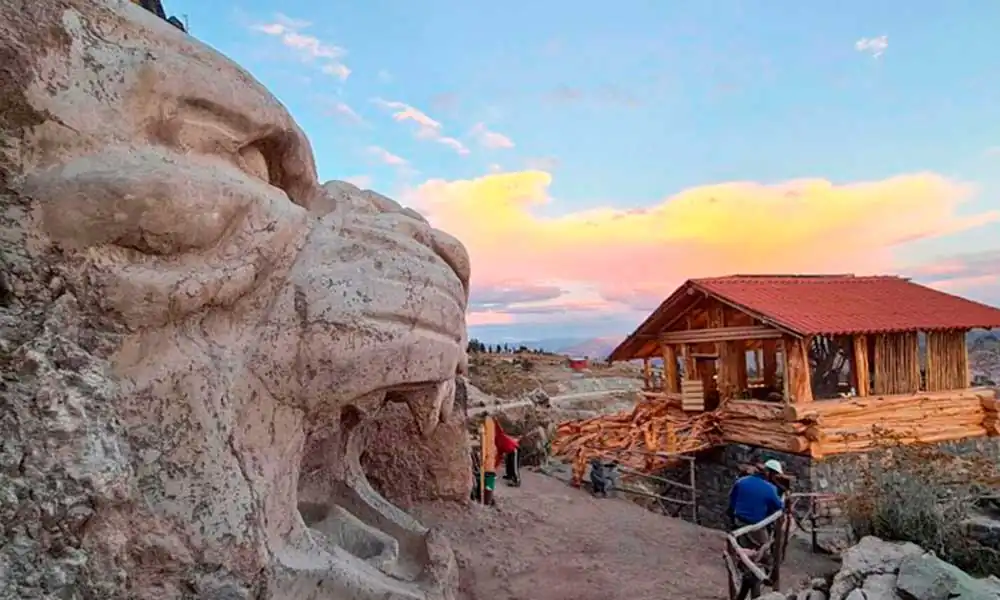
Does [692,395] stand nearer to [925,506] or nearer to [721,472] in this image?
[721,472]

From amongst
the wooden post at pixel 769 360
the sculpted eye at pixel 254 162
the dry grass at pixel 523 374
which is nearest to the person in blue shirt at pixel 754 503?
the sculpted eye at pixel 254 162

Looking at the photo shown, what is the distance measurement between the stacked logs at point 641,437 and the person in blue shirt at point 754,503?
6.95 metres

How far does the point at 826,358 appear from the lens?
17609 mm

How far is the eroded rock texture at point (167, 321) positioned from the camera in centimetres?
233

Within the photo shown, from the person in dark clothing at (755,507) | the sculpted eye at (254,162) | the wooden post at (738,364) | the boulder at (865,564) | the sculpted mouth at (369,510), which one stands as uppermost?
the sculpted eye at (254,162)

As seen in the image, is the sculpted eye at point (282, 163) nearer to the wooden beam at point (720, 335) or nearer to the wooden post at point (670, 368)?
the wooden beam at point (720, 335)

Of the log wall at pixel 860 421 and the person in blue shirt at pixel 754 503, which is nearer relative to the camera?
the person in blue shirt at pixel 754 503

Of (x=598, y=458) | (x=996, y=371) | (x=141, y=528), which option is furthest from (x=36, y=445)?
(x=996, y=371)

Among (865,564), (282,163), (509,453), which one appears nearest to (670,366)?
(509,453)

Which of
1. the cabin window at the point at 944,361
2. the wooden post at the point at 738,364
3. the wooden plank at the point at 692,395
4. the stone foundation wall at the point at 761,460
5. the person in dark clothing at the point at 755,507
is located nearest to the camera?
the person in dark clothing at the point at 755,507

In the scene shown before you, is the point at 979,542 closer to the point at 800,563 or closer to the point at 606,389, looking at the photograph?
the point at 800,563

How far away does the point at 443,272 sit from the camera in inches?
151

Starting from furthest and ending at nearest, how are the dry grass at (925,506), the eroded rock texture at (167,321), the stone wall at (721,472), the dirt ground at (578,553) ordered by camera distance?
1. the stone wall at (721,472)
2. the dry grass at (925,506)
3. the dirt ground at (578,553)
4. the eroded rock texture at (167,321)

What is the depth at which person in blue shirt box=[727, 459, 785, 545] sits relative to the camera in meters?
6.68
